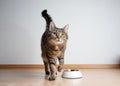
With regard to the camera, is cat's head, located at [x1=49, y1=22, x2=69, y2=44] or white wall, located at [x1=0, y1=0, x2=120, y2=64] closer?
cat's head, located at [x1=49, y1=22, x2=69, y2=44]

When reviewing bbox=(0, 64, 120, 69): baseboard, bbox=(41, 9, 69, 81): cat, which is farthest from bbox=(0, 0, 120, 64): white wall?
bbox=(41, 9, 69, 81): cat

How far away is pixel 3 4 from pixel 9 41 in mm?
262

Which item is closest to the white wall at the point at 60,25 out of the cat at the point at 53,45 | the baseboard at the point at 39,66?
the baseboard at the point at 39,66

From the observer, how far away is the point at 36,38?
1.78 metres

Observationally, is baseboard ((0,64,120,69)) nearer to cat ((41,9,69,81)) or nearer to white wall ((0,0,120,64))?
white wall ((0,0,120,64))

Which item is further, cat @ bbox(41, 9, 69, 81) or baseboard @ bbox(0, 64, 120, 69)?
baseboard @ bbox(0, 64, 120, 69)

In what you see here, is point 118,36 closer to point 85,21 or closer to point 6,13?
point 85,21

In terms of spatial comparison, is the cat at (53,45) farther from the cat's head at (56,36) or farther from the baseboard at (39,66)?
the baseboard at (39,66)

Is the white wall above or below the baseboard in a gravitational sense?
above

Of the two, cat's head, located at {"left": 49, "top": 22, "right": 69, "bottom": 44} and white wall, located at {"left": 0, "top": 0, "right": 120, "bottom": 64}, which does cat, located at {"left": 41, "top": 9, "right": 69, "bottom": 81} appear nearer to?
cat's head, located at {"left": 49, "top": 22, "right": 69, "bottom": 44}

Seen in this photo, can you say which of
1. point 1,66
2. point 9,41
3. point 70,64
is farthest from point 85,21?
point 1,66

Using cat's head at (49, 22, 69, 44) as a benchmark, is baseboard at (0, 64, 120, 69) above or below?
below

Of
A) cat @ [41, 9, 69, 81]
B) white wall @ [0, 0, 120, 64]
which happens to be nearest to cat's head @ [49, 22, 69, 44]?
cat @ [41, 9, 69, 81]

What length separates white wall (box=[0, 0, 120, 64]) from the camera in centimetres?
178
